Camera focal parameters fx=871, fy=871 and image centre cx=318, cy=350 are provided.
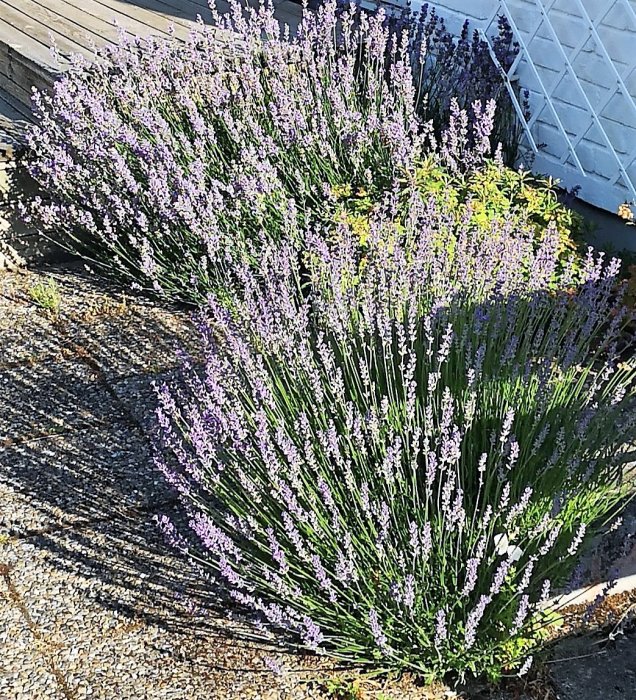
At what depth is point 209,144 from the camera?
4453 mm

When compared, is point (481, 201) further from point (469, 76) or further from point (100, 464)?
point (100, 464)

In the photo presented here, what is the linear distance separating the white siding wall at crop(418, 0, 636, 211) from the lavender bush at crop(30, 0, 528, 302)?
1.09ft

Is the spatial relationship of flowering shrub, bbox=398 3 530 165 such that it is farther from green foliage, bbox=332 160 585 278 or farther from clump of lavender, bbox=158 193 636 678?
clump of lavender, bbox=158 193 636 678

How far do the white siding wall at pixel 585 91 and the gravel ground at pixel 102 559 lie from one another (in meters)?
2.35

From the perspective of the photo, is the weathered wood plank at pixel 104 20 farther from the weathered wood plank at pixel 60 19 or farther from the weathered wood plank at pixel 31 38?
the weathered wood plank at pixel 31 38

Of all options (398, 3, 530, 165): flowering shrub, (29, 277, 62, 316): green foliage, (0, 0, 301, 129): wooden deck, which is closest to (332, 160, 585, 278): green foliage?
(398, 3, 530, 165): flowering shrub

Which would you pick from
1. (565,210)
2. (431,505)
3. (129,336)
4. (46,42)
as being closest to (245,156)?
(129,336)

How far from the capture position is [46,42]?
5469 millimetres

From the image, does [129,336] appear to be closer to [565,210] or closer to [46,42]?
[565,210]

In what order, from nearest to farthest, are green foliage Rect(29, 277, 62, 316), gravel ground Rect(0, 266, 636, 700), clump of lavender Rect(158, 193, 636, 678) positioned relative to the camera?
clump of lavender Rect(158, 193, 636, 678) < gravel ground Rect(0, 266, 636, 700) < green foliage Rect(29, 277, 62, 316)

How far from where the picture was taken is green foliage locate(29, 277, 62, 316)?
13.8ft

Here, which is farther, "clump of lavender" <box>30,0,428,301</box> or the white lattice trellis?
the white lattice trellis

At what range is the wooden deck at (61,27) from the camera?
5273mm

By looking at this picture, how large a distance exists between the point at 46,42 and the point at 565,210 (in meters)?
3.44
